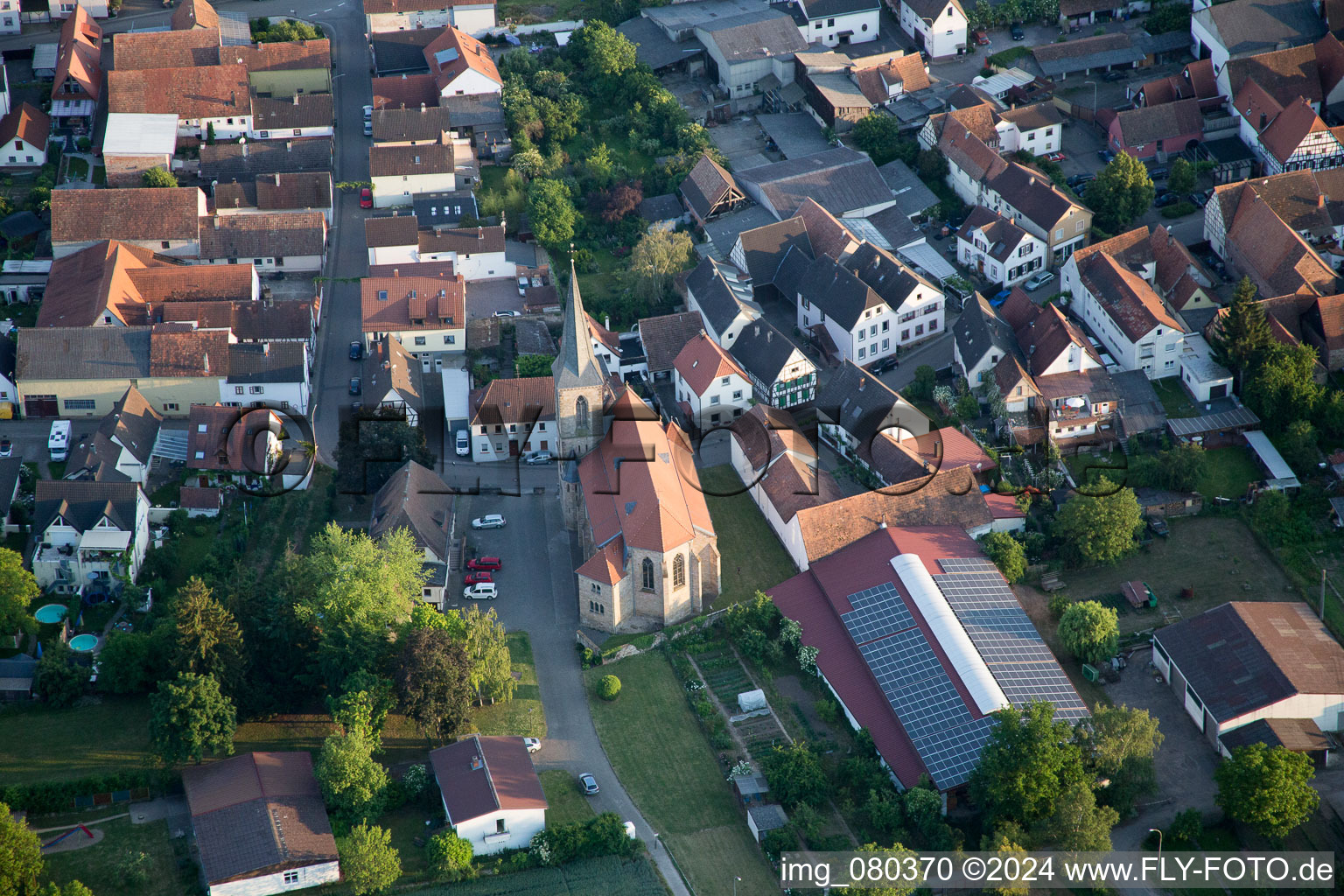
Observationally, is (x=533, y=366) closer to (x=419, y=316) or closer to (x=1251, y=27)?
(x=419, y=316)

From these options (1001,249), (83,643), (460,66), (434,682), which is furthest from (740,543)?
(460,66)

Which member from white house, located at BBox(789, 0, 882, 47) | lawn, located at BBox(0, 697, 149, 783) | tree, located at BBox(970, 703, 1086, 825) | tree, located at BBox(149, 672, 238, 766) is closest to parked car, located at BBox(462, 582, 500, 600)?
tree, located at BBox(149, 672, 238, 766)

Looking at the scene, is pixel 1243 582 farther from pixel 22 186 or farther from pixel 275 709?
pixel 22 186

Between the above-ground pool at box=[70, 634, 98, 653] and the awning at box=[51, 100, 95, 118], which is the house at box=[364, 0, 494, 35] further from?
the above-ground pool at box=[70, 634, 98, 653]

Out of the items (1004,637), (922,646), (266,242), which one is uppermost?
(1004,637)

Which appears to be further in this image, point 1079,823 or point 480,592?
point 480,592

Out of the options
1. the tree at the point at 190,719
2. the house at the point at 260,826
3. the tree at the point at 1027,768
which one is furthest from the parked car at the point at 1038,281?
the tree at the point at 190,719

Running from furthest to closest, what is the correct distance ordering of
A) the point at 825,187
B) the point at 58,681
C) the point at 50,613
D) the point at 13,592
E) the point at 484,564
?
the point at 825,187, the point at 484,564, the point at 50,613, the point at 13,592, the point at 58,681
